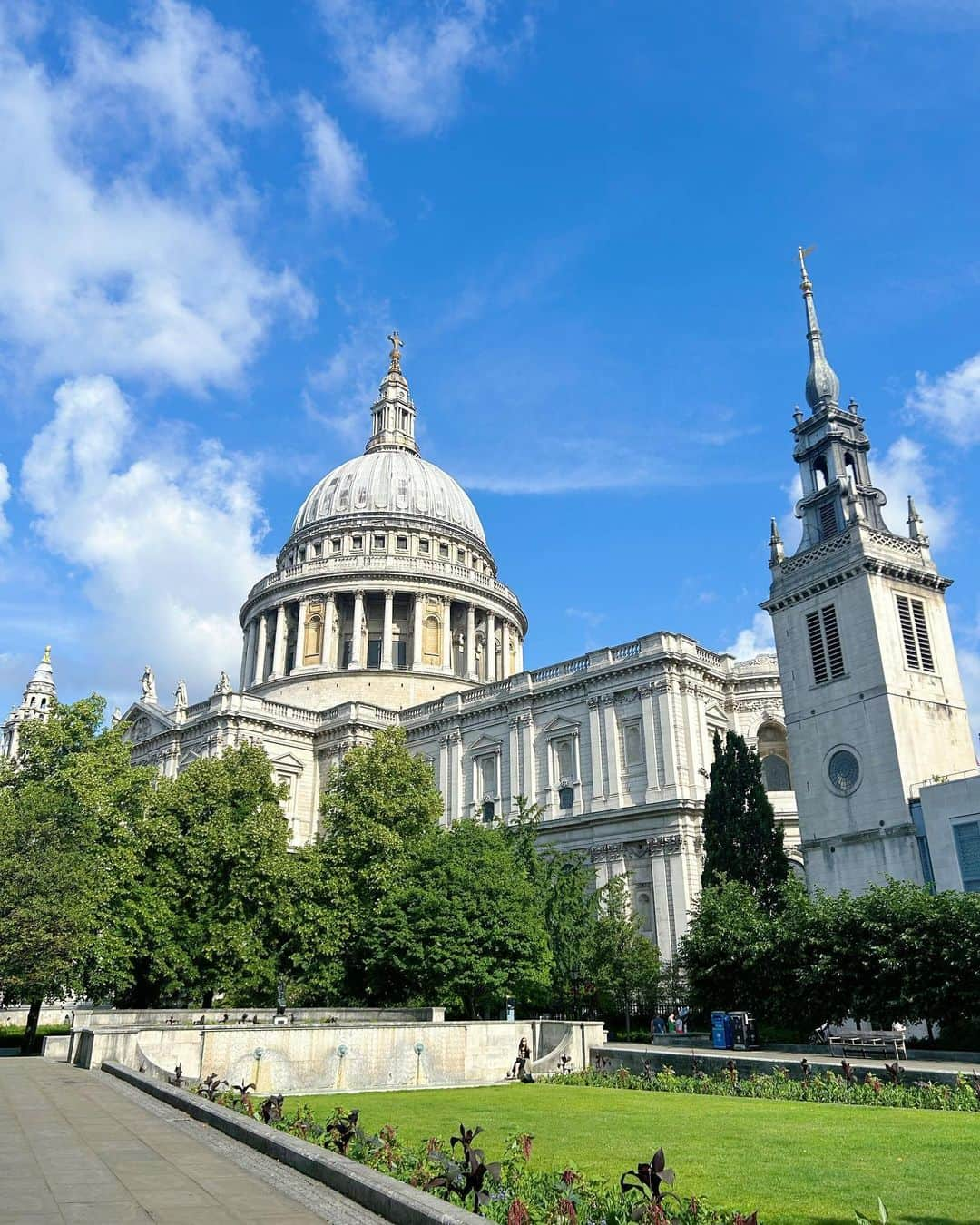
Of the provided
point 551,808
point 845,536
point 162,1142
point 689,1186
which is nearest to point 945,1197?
point 689,1186

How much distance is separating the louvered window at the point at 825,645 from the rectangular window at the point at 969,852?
876cm

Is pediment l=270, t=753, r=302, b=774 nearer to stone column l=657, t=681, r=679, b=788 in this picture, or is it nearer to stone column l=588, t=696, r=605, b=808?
stone column l=588, t=696, r=605, b=808

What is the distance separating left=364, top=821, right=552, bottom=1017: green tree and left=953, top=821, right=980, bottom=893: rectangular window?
50.7 ft

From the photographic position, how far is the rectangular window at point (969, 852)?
1371 inches

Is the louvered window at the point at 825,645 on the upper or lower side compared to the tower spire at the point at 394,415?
lower

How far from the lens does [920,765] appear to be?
39.1 m

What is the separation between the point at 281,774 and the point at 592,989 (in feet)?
108

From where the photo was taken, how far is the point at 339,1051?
28812mm

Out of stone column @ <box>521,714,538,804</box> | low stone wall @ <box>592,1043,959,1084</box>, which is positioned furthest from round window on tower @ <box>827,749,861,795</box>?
stone column @ <box>521,714,538,804</box>

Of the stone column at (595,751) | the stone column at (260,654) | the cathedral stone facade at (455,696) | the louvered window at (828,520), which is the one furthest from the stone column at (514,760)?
the stone column at (260,654)

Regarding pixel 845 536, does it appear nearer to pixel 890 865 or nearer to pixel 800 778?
pixel 800 778

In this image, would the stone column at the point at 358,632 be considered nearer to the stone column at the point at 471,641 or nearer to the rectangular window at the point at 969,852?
the stone column at the point at 471,641

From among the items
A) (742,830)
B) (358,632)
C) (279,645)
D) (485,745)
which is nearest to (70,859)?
(742,830)

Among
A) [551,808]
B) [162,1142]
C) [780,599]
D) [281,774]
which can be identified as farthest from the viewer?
[281,774]
